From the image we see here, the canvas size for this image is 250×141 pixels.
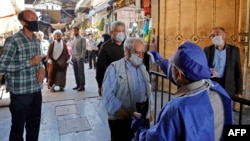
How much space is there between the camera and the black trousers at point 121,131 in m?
2.94

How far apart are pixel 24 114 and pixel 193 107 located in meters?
2.58

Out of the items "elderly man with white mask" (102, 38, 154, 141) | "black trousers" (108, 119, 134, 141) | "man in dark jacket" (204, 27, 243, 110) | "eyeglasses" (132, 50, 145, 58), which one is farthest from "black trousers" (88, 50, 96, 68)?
"eyeglasses" (132, 50, 145, 58)

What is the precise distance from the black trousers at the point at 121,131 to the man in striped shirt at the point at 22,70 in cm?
116

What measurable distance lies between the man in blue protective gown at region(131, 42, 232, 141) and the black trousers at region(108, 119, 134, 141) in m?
1.34

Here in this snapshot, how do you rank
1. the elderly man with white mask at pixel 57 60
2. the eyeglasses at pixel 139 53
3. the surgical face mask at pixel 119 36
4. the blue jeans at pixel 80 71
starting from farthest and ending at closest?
the blue jeans at pixel 80 71 → the elderly man with white mask at pixel 57 60 → the surgical face mask at pixel 119 36 → the eyeglasses at pixel 139 53

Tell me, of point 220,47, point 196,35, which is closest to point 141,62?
point 220,47

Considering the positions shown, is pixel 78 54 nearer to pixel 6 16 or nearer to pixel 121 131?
pixel 6 16

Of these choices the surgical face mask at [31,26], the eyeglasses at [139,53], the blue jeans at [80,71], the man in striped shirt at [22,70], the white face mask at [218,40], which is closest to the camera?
the eyeglasses at [139,53]

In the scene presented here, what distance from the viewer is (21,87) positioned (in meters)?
3.33

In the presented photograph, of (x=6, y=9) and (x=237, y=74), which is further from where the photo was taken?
(x=6, y=9)

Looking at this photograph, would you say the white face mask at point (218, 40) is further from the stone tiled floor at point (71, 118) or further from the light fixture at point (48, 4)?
the light fixture at point (48, 4)

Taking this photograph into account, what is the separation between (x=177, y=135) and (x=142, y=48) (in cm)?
140

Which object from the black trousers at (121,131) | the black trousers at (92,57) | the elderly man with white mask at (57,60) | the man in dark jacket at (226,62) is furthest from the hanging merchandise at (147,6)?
the black trousers at (121,131)

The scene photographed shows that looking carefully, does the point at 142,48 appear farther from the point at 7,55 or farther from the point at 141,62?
the point at 7,55
